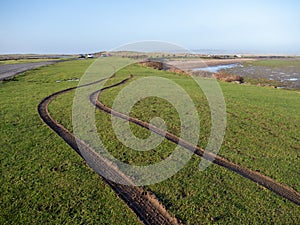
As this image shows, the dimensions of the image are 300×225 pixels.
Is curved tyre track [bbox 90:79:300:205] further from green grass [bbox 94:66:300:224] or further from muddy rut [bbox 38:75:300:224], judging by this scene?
green grass [bbox 94:66:300:224]

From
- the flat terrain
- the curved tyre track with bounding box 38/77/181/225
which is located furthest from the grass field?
the flat terrain

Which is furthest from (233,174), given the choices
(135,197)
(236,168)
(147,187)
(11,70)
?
(11,70)

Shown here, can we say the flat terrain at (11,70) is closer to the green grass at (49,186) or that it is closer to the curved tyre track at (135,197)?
the green grass at (49,186)

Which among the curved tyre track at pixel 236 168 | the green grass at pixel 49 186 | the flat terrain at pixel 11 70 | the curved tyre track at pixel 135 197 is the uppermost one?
the green grass at pixel 49 186

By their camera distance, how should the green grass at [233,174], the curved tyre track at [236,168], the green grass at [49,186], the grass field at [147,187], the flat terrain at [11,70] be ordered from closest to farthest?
the green grass at [49,186]
the grass field at [147,187]
the green grass at [233,174]
the curved tyre track at [236,168]
the flat terrain at [11,70]

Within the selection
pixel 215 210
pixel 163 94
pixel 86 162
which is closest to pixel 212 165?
pixel 215 210

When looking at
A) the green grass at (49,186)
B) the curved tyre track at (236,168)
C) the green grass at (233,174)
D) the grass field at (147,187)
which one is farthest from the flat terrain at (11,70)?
the curved tyre track at (236,168)

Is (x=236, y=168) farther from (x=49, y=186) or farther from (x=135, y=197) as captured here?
(x=49, y=186)
